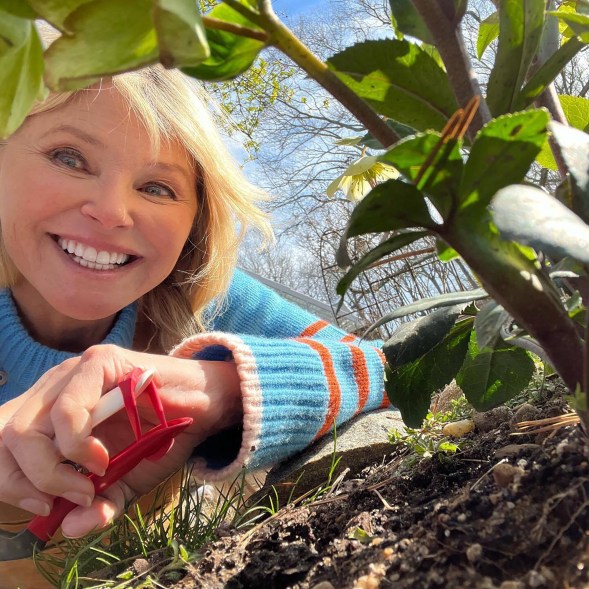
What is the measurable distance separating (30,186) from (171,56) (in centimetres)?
95

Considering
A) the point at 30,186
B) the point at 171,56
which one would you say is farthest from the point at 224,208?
the point at 171,56

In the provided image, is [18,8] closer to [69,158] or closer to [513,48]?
[513,48]

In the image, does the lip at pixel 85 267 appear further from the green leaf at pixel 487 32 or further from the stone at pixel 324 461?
the green leaf at pixel 487 32

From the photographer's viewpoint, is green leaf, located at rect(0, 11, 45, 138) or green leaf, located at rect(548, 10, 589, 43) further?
green leaf, located at rect(548, 10, 589, 43)

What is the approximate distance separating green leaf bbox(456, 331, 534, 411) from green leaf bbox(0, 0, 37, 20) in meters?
0.51

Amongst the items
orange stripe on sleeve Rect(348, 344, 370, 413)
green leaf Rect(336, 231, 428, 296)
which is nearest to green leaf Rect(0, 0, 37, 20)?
green leaf Rect(336, 231, 428, 296)

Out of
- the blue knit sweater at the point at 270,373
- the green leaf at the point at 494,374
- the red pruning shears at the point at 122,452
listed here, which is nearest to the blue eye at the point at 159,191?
A: the blue knit sweater at the point at 270,373

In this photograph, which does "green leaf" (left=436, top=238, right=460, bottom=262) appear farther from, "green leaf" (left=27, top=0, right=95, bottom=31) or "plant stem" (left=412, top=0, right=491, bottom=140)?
"green leaf" (left=27, top=0, right=95, bottom=31)

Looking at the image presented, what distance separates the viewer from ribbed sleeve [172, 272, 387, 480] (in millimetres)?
879

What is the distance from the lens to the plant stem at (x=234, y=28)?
341mm

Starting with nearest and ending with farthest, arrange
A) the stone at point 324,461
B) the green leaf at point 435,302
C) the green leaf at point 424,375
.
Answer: the green leaf at point 435,302, the green leaf at point 424,375, the stone at point 324,461

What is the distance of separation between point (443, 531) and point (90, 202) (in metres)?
0.94

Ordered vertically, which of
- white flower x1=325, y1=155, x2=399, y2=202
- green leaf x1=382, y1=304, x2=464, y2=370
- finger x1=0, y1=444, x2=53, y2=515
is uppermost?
white flower x1=325, y1=155, x2=399, y2=202

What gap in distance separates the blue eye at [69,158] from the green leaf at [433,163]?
0.94 meters
